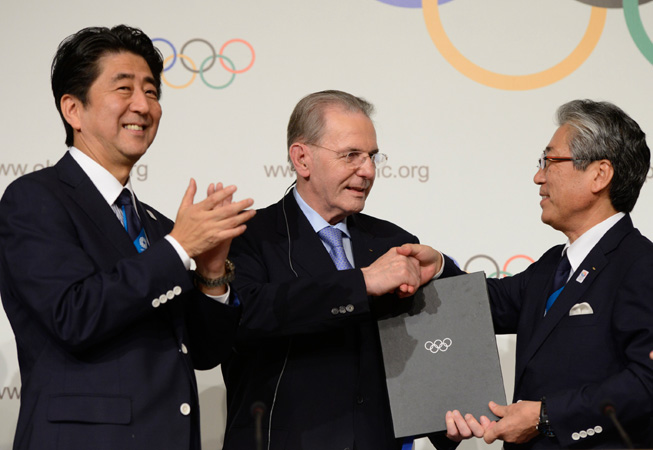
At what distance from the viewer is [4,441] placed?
3615 mm

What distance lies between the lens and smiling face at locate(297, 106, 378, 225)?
278 centimetres

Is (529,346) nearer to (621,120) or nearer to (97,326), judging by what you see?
(621,120)

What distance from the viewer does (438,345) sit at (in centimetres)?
263

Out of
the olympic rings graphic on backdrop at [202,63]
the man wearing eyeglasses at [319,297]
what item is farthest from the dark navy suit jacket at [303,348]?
the olympic rings graphic on backdrop at [202,63]

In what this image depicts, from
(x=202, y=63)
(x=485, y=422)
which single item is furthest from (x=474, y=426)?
(x=202, y=63)

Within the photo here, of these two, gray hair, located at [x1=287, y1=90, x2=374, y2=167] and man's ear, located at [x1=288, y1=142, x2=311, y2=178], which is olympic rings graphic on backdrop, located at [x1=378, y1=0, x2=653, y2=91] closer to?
gray hair, located at [x1=287, y1=90, x2=374, y2=167]

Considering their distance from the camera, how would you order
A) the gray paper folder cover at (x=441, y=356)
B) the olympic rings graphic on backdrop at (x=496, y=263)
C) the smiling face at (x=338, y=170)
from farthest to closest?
the olympic rings graphic on backdrop at (x=496, y=263), the smiling face at (x=338, y=170), the gray paper folder cover at (x=441, y=356)

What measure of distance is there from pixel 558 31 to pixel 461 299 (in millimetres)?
1722

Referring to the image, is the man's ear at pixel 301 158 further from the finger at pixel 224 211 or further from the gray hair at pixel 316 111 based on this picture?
the finger at pixel 224 211

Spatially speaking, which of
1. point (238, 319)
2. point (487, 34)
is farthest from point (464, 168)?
point (238, 319)

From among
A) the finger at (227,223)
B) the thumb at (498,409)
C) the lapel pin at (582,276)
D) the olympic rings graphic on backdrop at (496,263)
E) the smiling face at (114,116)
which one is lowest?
the thumb at (498,409)

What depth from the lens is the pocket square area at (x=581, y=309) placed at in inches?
98.6

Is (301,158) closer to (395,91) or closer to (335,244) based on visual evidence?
(335,244)

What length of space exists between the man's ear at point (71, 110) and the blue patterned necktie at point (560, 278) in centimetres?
156
